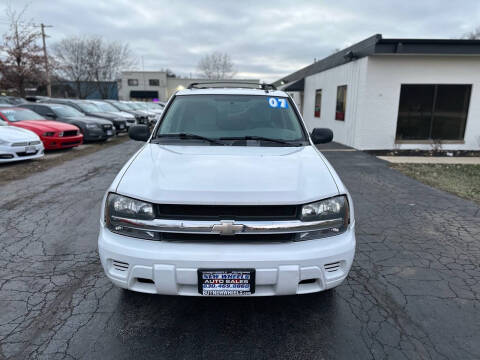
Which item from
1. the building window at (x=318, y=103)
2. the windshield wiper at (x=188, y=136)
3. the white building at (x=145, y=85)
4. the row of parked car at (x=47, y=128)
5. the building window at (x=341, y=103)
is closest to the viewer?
the windshield wiper at (x=188, y=136)

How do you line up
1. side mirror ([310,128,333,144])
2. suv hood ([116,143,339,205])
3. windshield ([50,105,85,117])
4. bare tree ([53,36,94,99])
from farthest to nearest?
bare tree ([53,36,94,99]), windshield ([50,105,85,117]), side mirror ([310,128,333,144]), suv hood ([116,143,339,205])

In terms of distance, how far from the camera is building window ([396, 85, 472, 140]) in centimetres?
1161

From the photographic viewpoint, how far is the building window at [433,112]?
1161cm

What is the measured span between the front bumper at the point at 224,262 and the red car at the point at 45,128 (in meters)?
9.87

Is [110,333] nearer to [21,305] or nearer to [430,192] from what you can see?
[21,305]

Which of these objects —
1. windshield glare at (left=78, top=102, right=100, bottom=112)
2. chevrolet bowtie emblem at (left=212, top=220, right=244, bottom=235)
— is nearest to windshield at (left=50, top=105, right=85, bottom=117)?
windshield glare at (left=78, top=102, right=100, bottom=112)

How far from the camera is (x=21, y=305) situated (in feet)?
9.14

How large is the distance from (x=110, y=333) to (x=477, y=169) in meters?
9.86

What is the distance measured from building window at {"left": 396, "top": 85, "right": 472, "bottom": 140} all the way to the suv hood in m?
10.5

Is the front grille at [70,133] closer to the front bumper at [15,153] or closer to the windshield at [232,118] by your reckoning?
the front bumper at [15,153]

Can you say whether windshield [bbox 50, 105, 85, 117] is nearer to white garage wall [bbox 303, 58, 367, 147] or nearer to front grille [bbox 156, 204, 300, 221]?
white garage wall [bbox 303, 58, 367, 147]

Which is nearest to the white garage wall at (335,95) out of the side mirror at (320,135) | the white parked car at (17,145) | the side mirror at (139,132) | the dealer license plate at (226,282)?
the side mirror at (320,135)

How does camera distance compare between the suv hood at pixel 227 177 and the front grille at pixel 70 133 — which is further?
the front grille at pixel 70 133

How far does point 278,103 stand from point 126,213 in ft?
7.58
